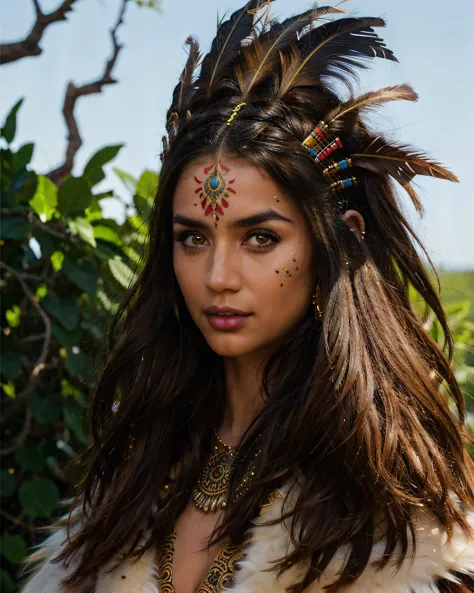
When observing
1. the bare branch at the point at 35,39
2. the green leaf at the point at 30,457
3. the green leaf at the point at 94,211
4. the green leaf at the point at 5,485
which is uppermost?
the bare branch at the point at 35,39

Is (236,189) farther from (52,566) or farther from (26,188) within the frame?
(26,188)

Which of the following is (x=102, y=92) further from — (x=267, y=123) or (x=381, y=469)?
(x=381, y=469)

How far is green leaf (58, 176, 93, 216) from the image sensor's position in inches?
110

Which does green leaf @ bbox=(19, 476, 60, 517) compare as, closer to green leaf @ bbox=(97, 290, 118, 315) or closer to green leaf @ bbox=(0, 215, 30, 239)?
green leaf @ bbox=(97, 290, 118, 315)

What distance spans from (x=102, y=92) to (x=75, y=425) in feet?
4.14

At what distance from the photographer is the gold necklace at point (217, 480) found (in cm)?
195

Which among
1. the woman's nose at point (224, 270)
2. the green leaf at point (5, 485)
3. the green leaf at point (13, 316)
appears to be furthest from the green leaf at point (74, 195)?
the woman's nose at point (224, 270)

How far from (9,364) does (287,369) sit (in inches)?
50.0

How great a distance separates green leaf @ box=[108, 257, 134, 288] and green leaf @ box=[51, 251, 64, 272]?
0.55ft

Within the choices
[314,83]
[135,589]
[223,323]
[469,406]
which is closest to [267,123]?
[314,83]

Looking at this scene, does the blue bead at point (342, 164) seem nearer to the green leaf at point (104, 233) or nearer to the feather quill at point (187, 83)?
the feather quill at point (187, 83)

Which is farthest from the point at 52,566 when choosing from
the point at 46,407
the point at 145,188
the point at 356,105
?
the point at 145,188

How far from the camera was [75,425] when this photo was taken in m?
2.93

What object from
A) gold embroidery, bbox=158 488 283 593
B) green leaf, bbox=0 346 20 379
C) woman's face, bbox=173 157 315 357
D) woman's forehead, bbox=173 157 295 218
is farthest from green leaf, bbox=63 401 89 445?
woman's forehead, bbox=173 157 295 218
